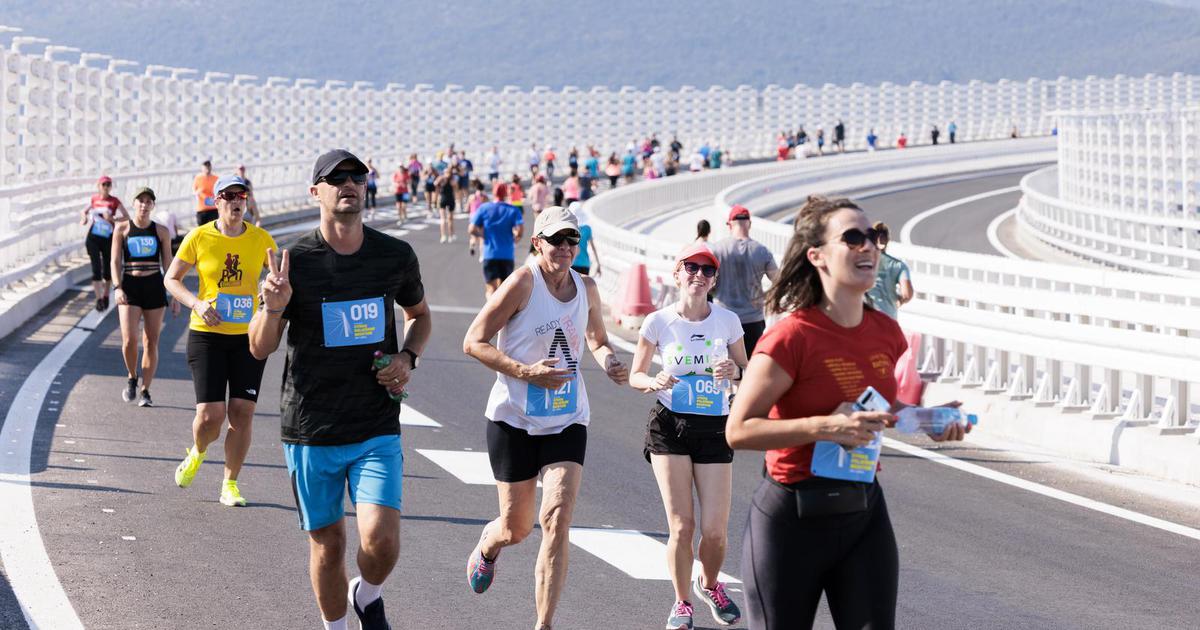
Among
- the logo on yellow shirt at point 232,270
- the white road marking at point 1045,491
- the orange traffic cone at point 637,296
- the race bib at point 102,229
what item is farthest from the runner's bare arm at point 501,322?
the orange traffic cone at point 637,296

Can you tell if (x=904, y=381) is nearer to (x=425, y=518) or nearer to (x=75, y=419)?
(x=425, y=518)

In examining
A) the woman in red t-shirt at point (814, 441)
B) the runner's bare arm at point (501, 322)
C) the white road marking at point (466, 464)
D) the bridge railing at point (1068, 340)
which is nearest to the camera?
the woman in red t-shirt at point (814, 441)

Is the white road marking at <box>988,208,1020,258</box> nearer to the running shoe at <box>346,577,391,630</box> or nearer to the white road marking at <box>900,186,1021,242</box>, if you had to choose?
the white road marking at <box>900,186,1021,242</box>

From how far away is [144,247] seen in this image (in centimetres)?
1443

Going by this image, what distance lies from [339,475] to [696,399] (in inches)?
76.4

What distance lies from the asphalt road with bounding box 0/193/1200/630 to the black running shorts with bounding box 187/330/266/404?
655 millimetres

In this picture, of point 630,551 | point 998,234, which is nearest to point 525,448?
point 630,551

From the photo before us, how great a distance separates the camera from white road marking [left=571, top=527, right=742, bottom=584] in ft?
29.0

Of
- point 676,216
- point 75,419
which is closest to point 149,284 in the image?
point 75,419

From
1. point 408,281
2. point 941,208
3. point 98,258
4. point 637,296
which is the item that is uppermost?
point 408,281

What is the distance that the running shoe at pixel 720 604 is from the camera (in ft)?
25.6

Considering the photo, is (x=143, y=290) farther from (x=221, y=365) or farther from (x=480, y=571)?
(x=480, y=571)

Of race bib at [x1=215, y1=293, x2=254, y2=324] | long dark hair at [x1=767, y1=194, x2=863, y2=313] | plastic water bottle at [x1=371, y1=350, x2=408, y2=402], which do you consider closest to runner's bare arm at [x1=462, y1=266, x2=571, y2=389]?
plastic water bottle at [x1=371, y1=350, x2=408, y2=402]

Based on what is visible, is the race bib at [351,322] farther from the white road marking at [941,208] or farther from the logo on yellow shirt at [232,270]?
the white road marking at [941,208]
